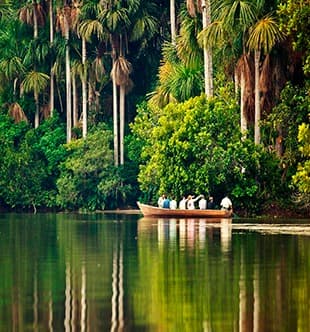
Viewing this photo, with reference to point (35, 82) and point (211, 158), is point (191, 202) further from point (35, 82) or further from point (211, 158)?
point (35, 82)

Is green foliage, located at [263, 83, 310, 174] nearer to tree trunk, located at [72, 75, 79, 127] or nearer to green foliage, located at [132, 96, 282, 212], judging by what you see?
green foliage, located at [132, 96, 282, 212]

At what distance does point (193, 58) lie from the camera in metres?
55.9

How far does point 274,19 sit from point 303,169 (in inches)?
339

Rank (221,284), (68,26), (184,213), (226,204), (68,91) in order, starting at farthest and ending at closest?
(68,26) → (68,91) → (184,213) → (226,204) → (221,284)

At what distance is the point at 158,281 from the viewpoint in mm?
22578

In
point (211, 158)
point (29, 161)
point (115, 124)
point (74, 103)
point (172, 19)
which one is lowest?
point (211, 158)

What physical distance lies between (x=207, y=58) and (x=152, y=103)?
23.9 ft

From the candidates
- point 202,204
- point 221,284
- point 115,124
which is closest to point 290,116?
point 202,204

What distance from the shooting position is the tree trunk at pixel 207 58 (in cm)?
5312

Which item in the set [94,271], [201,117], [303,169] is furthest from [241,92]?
[94,271]

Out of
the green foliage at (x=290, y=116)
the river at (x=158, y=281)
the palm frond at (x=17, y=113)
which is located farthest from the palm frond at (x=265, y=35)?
the palm frond at (x=17, y=113)

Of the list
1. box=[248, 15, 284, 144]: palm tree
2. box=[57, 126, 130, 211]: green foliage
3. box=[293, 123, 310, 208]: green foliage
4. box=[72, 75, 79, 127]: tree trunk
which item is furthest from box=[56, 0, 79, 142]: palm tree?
box=[293, 123, 310, 208]: green foliage

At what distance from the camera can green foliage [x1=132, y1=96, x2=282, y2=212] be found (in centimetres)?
5044

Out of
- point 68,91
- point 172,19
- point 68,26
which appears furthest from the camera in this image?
point 68,26
